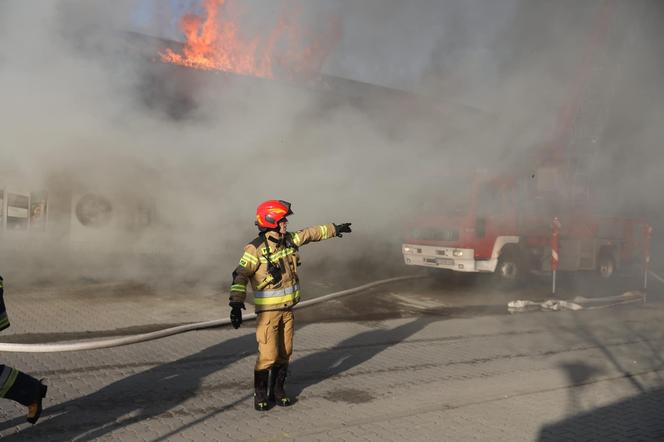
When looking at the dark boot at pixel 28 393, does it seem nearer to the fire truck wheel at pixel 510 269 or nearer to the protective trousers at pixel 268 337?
the protective trousers at pixel 268 337

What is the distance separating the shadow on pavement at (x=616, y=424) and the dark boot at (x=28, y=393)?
304 cm

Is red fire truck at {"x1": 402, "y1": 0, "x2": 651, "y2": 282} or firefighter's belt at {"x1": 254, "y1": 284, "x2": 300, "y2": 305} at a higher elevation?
red fire truck at {"x1": 402, "y1": 0, "x2": 651, "y2": 282}

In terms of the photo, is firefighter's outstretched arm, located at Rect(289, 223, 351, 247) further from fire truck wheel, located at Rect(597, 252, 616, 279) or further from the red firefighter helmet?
fire truck wheel, located at Rect(597, 252, 616, 279)

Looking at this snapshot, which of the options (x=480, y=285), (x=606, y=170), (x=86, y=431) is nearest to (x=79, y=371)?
(x=86, y=431)

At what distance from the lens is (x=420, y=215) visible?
35.4 ft

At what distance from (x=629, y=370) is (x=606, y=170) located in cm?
819

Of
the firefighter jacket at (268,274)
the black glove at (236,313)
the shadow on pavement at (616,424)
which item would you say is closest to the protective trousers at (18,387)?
the black glove at (236,313)

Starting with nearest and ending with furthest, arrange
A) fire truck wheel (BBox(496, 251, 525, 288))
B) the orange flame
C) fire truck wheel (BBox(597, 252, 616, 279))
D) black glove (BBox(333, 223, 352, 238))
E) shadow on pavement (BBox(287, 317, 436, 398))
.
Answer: black glove (BBox(333, 223, 352, 238)) < shadow on pavement (BBox(287, 317, 436, 398)) < the orange flame < fire truck wheel (BBox(496, 251, 525, 288)) < fire truck wheel (BBox(597, 252, 616, 279))

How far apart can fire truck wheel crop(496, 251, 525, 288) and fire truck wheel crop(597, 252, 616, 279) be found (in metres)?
2.56

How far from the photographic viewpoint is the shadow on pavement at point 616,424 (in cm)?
380

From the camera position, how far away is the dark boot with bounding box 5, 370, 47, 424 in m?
3.16

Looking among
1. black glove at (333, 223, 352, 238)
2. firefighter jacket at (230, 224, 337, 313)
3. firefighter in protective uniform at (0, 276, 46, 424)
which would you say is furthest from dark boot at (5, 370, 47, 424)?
black glove at (333, 223, 352, 238)

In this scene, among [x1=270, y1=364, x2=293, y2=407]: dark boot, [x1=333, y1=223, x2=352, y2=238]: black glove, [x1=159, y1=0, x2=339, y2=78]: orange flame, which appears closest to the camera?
[x1=270, y1=364, x2=293, y2=407]: dark boot

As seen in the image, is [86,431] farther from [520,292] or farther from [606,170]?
[606,170]
